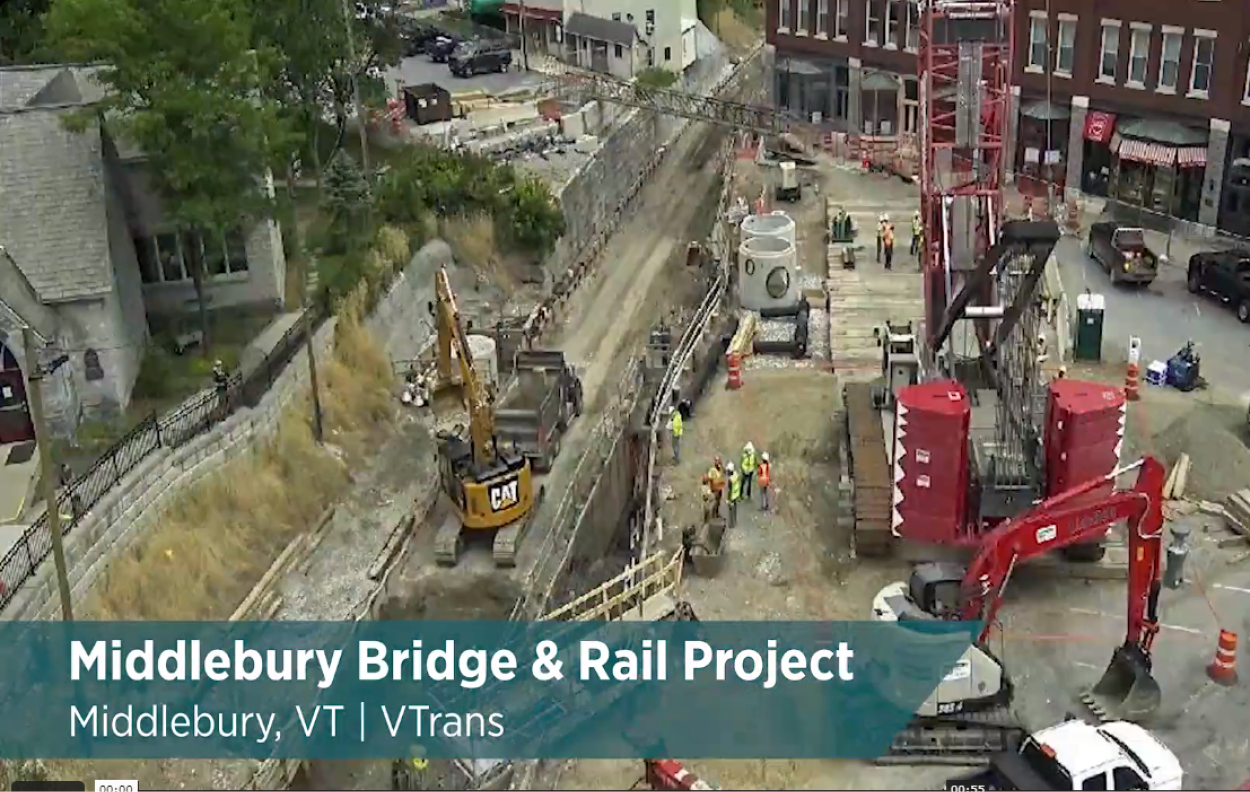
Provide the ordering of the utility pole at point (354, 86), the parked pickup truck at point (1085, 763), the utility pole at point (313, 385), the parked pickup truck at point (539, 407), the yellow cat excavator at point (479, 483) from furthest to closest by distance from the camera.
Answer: the utility pole at point (354, 86) < the parked pickup truck at point (539, 407) < the utility pole at point (313, 385) < the yellow cat excavator at point (479, 483) < the parked pickup truck at point (1085, 763)

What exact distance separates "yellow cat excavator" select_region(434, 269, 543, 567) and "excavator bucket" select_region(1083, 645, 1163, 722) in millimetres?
14575

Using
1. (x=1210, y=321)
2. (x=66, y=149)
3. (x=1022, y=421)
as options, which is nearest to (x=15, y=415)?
(x=66, y=149)

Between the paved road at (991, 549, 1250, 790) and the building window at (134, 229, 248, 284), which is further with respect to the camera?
the building window at (134, 229, 248, 284)

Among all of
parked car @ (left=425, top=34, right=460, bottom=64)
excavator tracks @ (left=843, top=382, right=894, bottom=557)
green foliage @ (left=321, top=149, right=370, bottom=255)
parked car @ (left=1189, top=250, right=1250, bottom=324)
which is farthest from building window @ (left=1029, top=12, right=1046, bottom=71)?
parked car @ (left=425, top=34, right=460, bottom=64)

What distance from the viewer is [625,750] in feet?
83.8

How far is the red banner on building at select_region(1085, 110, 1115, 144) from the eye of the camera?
5106 centimetres

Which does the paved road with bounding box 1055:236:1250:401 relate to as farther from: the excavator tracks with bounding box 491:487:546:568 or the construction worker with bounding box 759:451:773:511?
the excavator tracks with bounding box 491:487:546:568

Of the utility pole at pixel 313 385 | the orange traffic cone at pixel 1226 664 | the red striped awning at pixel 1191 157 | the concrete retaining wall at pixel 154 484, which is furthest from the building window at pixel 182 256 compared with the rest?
the red striped awning at pixel 1191 157

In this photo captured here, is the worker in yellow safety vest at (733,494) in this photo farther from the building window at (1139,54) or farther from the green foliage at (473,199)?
the building window at (1139,54)

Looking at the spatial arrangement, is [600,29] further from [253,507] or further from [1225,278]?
[253,507]

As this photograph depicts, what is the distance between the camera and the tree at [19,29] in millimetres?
49681

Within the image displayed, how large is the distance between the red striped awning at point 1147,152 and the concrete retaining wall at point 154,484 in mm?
27537

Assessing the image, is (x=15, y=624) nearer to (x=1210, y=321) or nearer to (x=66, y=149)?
(x=66, y=149)

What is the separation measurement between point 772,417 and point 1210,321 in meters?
15.0
